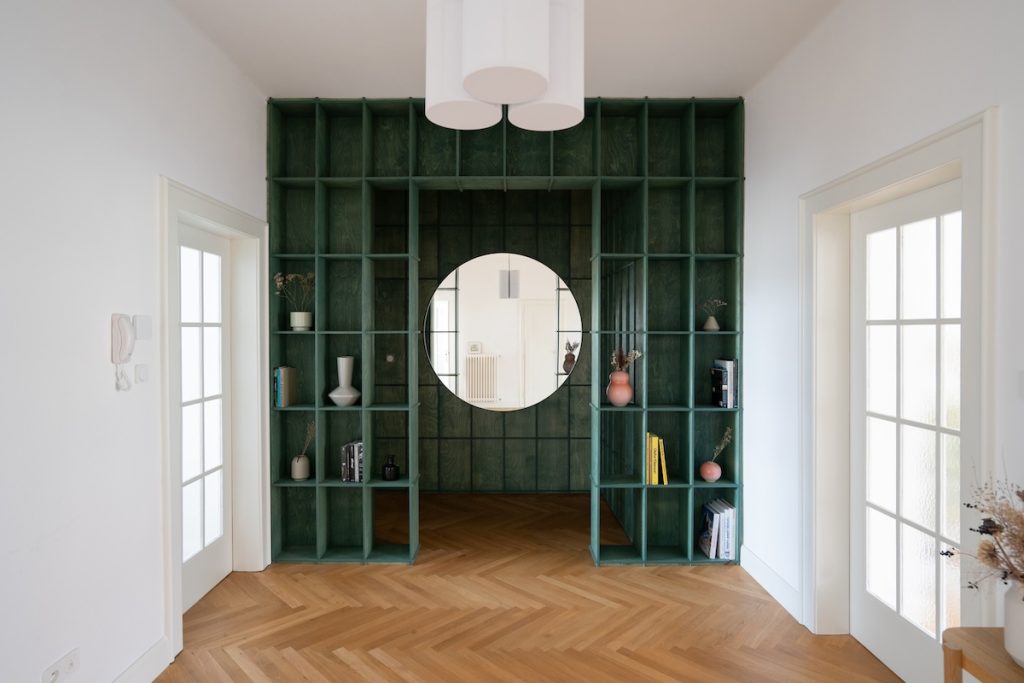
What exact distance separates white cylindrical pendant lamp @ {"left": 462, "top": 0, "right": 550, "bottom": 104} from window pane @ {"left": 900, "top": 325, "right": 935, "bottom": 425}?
1884 mm

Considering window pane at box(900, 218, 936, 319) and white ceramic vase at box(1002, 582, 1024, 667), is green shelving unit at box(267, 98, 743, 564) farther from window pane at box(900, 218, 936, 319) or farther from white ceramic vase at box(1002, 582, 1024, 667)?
white ceramic vase at box(1002, 582, 1024, 667)

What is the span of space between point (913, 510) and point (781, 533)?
0.92 meters

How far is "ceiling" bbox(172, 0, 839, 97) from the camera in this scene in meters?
2.75

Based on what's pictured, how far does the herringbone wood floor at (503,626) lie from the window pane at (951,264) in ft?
5.19

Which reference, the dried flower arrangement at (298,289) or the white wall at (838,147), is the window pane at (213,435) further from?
the white wall at (838,147)

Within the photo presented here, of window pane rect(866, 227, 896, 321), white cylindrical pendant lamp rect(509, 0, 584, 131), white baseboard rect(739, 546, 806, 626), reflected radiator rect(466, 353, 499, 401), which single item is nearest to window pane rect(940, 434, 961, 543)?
window pane rect(866, 227, 896, 321)

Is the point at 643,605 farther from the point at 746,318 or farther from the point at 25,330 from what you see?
the point at 25,330

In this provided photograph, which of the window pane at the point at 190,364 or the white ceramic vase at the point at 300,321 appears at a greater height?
the white ceramic vase at the point at 300,321

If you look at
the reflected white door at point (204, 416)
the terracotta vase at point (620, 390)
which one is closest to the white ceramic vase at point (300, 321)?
the reflected white door at point (204, 416)

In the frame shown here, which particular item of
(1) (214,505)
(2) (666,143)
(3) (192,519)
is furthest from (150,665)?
(2) (666,143)

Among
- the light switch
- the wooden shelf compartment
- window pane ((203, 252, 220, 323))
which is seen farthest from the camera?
the wooden shelf compartment

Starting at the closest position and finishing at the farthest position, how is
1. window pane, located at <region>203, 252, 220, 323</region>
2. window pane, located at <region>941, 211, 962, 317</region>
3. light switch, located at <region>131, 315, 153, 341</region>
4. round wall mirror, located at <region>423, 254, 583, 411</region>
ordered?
1. window pane, located at <region>941, 211, 962, 317</region>
2. light switch, located at <region>131, 315, 153, 341</region>
3. window pane, located at <region>203, 252, 220, 323</region>
4. round wall mirror, located at <region>423, 254, 583, 411</region>

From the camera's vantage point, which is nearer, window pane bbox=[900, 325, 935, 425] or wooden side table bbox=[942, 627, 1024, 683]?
wooden side table bbox=[942, 627, 1024, 683]

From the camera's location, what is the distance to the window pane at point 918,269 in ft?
7.63
